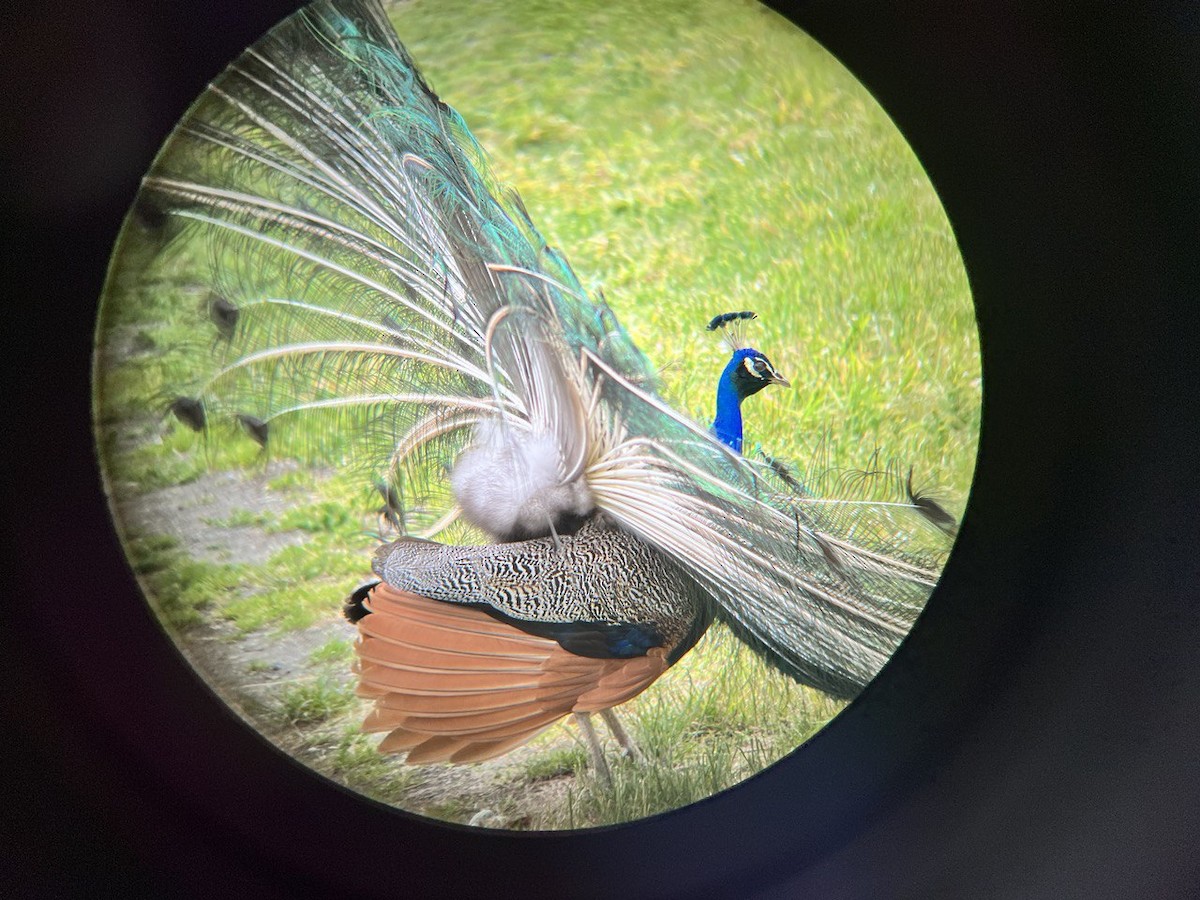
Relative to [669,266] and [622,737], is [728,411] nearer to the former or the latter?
[669,266]

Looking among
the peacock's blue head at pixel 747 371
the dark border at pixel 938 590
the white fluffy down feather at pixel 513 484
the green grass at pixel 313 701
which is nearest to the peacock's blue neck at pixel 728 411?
the peacock's blue head at pixel 747 371

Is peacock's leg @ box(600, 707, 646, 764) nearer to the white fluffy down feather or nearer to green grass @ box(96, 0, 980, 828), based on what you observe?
green grass @ box(96, 0, 980, 828)

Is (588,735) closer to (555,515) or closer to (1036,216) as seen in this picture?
(555,515)

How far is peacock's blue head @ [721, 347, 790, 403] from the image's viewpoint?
69 centimetres

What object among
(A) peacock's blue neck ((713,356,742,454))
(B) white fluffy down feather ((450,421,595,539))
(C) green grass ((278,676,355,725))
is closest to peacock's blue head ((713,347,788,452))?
(A) peacock's blue neck ((713,356,742,454))

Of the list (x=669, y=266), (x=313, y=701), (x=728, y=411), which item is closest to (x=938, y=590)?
(x=728, y=411)

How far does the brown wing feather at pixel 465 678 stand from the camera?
2.34 ft

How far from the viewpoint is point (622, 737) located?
2.43 ft

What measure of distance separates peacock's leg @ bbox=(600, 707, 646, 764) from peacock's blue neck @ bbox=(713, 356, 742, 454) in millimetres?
271

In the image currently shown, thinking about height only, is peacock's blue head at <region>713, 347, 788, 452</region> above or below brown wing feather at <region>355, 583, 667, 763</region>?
above

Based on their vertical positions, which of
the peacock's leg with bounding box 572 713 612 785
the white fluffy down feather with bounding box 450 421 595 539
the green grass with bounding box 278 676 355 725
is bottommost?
the green grass with bounding box 278 676 355 725

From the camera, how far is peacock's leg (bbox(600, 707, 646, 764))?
74cm

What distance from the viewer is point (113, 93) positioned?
0.68 m

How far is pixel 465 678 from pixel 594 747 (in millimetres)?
137
